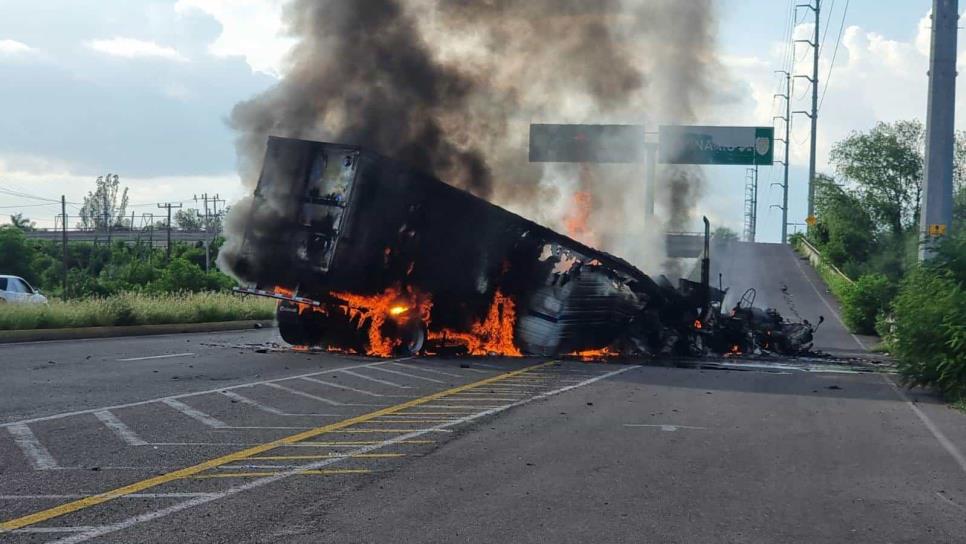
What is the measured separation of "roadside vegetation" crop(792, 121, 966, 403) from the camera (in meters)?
13.7

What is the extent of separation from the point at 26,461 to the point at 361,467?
2.51m

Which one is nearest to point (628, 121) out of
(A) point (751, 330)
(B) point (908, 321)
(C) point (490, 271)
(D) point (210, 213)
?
(A) point (751, 330)

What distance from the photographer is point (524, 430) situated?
9.61 meters

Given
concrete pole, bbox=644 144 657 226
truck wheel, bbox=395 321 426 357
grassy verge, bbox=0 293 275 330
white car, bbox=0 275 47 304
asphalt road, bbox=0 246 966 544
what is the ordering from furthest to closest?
concrete pole, bbox=644 144 657 226, white car, bbox=0 275 47 304, grassy verge, bbox=0 293 275 330, truck wheel, bbox=395 321 426 357, asphalt road, bbox=0 246 966 544

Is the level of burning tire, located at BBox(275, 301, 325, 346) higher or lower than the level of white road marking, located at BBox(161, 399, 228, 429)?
higher

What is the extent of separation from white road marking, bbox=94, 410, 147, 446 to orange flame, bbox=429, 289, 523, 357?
9389mm

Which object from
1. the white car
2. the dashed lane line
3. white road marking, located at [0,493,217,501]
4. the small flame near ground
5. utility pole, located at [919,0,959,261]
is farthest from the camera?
the white car

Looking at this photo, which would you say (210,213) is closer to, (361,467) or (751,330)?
(751,330)

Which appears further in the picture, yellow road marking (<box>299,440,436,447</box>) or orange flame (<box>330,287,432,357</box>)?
orange flame (<box>330,287,432,357</box>)

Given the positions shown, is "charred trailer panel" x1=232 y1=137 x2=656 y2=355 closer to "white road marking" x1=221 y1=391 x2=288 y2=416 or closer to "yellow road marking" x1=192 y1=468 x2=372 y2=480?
"white road marking" x1=221 y1=391 x2=288 y2=416

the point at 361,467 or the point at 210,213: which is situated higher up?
the point at 210,213

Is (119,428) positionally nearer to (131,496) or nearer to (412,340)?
(131,496)

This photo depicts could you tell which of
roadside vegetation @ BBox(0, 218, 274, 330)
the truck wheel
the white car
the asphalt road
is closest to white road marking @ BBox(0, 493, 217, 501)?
the asphalt road

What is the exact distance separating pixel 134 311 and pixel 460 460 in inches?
820
